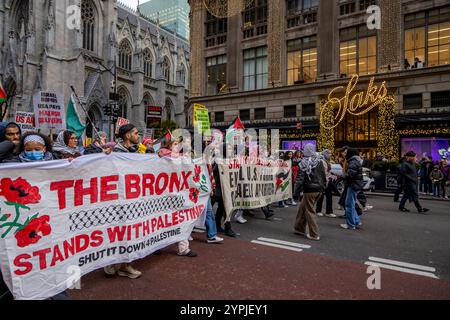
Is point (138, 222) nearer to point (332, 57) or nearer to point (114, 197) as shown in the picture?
point (114, 197)

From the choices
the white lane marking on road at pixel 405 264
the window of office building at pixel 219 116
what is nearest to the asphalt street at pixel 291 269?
the white lane marking on road at pixel 405 264

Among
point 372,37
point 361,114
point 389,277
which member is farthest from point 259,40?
point 389,277

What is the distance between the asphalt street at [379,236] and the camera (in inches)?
222

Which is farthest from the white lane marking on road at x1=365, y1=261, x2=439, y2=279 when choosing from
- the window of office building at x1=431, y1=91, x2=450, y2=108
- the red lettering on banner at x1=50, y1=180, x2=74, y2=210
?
the window of office building at x1=431, y1=91, x2=450, y2=108

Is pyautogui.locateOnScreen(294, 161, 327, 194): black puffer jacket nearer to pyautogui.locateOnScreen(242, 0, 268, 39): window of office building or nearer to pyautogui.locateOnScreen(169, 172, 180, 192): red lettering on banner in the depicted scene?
pyautogui.locateOnScreen(169, 172, 180, 192): red lettering on banner

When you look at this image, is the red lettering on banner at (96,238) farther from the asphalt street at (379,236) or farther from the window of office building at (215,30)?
the window of office building at (215,30)

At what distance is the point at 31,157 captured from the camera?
3.81m

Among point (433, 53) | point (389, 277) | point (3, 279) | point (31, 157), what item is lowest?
point (389, 277)

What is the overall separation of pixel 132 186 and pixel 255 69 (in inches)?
947

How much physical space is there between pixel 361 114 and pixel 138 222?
21.2m

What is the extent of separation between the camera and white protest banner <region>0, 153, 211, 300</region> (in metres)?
3.25

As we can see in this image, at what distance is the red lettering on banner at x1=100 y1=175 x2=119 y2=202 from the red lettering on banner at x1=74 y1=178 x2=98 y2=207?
85mm

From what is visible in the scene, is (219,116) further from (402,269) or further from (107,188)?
(107,188)

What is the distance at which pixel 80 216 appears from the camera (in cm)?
384
